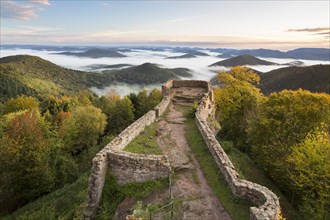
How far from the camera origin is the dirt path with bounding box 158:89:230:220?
11.4 metres

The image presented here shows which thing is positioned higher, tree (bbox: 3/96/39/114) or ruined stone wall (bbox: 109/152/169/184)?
ruined stone wall (bbox: 109/152/169/184)

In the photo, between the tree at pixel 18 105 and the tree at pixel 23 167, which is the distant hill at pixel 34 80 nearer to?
the tree at pixel 18 105

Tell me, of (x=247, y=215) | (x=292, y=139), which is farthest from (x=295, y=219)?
(x=247, y=215)

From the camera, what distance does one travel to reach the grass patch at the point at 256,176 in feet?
84.0

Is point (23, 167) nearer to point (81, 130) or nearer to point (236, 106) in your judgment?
point (81, 130)

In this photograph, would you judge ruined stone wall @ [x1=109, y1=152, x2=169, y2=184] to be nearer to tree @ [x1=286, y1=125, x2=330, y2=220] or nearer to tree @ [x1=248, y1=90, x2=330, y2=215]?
tree @ [x1=286, y1=125, x2=330, y2=220]

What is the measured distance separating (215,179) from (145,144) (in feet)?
17.6

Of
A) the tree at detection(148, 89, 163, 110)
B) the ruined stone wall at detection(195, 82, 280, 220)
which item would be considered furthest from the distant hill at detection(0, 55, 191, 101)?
the ruined stone wall at detection(195, 82, 280, 220)

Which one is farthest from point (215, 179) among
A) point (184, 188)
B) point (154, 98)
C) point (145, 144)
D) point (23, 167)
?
point (154, 98)

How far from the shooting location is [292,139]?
2947 centimetres

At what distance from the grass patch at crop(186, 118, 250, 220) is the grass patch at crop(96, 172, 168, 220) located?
2.45 metres

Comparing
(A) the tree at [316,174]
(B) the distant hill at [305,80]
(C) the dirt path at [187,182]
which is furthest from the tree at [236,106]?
(B) the distant hill at [305,80]

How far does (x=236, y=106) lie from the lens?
4109 cm

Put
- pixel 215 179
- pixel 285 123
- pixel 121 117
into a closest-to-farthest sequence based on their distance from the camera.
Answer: pixel 215 179
pixel 285 123
pixel 121 117
